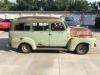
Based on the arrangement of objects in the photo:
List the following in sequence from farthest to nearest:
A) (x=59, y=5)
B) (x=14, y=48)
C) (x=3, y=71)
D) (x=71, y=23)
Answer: (x=59, y=5) → (x=71, y=23) → (x=14, y=48) → (x=3, y=71)

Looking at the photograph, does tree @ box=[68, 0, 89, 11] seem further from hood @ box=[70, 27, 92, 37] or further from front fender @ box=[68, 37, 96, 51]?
front fender @ box=[68, 37, 96, 51]

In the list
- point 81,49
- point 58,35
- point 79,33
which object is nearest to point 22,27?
point 58,35

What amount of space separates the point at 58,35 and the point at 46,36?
654mm

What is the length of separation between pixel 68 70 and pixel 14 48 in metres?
6.16

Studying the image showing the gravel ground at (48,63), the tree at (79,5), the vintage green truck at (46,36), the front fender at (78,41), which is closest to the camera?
the gravel ground at (48,63)

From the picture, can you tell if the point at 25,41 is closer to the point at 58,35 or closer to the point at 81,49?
the point at 58,35

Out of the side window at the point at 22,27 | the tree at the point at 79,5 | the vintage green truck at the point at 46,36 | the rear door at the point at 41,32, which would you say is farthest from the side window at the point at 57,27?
the tree at the point at 79,5

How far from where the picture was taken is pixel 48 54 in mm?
15789

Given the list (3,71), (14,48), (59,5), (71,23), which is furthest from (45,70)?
(59,5)

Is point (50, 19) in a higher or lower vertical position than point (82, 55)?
higher

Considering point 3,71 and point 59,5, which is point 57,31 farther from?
point 59,5

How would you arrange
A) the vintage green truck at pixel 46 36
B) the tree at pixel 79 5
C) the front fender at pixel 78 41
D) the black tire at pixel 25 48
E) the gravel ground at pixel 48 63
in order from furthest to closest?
1. the tree at pixel 79 5
2. the black tire at pixel 25 48
3. the vintage green truck at pixel 46 36
4. the front fender at pixel 78 41
5. the gravel ground at pixel 48 63

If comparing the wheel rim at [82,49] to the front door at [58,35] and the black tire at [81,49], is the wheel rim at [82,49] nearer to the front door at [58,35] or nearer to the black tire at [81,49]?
the black tire at [81,49]

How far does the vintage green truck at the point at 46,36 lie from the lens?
15.9m
